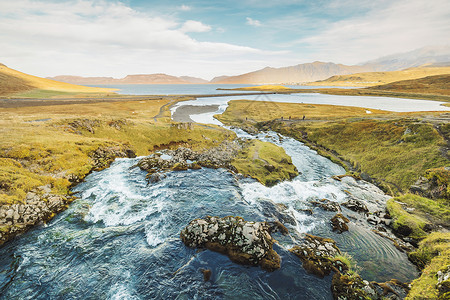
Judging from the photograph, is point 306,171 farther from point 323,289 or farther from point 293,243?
point 323,289

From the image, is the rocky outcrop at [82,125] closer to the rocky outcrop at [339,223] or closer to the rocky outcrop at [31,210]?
the rocky outcrop at [31,210]

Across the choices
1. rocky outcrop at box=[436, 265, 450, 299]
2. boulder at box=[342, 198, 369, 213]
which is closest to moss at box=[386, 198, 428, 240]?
boulder at box=[342, 198, 369, 213]

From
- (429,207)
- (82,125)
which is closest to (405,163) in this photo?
(429,207)

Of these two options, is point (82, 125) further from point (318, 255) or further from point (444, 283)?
point (444, 283)

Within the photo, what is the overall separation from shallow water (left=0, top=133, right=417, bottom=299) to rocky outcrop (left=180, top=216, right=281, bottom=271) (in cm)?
59

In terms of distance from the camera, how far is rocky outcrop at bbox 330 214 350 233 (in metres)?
20.5

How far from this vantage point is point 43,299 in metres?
12.3

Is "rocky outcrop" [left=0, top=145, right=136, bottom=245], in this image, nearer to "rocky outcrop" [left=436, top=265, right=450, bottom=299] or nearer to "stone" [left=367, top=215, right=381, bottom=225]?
"rocky outcrop" [left=436, top=265, right=450, bottom=299]

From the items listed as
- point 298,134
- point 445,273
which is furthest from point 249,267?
point 298,134

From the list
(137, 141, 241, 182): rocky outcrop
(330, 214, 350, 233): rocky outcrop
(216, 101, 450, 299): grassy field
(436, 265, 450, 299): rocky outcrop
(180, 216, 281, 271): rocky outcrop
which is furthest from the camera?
(137, 141, 241, 182): rocky outcrop

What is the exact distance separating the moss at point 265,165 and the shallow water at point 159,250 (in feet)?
19.5

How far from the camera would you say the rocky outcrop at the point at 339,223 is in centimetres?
2045

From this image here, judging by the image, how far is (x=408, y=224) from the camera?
2105 centimetres

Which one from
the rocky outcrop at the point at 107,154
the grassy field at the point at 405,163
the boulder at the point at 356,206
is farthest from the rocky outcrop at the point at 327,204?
the rocky outcrop at the point at 107,154
